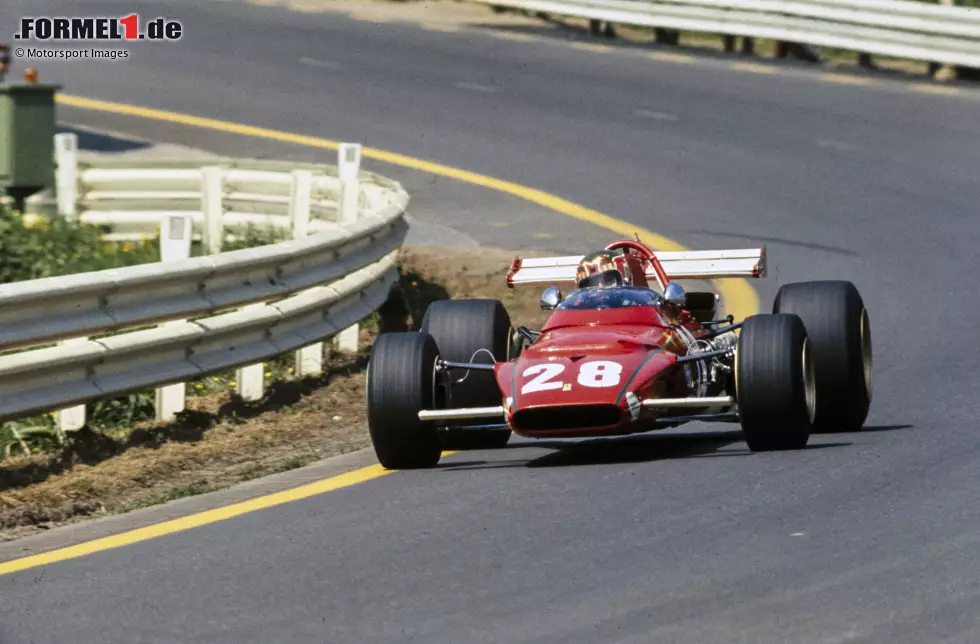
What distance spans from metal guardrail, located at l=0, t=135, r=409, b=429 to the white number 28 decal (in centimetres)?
207

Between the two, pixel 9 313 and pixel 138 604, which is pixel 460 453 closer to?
pixel 9 313

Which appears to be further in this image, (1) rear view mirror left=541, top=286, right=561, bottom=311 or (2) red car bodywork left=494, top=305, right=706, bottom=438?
(1) rear view mirror left=541, top=286, right=561, bottom=311

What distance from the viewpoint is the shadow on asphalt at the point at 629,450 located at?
9.62m

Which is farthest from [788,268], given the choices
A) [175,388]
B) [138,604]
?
[138,604]

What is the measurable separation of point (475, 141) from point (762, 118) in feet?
11.8

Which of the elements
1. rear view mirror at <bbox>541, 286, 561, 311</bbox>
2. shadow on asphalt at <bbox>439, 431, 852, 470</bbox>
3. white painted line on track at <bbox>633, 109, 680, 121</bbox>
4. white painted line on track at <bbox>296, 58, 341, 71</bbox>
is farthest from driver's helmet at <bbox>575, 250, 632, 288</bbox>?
white painted line on track at <bbox>296, 58, 341, 71</bbox>

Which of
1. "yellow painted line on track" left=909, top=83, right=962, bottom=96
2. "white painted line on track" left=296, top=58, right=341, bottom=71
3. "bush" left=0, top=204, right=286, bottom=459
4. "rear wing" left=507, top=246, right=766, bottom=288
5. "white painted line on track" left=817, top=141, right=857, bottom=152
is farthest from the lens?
"white painted line on track" left=296, top=58, right=341, bottom=71

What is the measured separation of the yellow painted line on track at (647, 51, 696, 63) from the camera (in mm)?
27956

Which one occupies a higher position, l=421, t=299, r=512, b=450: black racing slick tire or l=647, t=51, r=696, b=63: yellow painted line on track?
l=421, t=299, r=512, b=450: black racing slick tire

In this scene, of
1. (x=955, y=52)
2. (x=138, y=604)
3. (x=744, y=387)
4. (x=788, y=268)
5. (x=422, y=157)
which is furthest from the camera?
(x=955, y=52)

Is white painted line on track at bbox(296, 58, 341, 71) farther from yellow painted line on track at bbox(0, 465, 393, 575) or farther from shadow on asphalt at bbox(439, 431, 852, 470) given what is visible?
yellow painted line on track at bbox(0, 465, 393, 575)

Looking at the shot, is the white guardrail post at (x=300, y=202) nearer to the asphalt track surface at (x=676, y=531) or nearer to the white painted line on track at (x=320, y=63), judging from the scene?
the asphalt track surface at (x=676, y=531)

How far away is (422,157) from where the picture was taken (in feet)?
73.7

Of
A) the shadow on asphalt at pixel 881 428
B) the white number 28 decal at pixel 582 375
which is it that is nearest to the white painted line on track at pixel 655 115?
the shadow on asphalt at pixel 881 428
